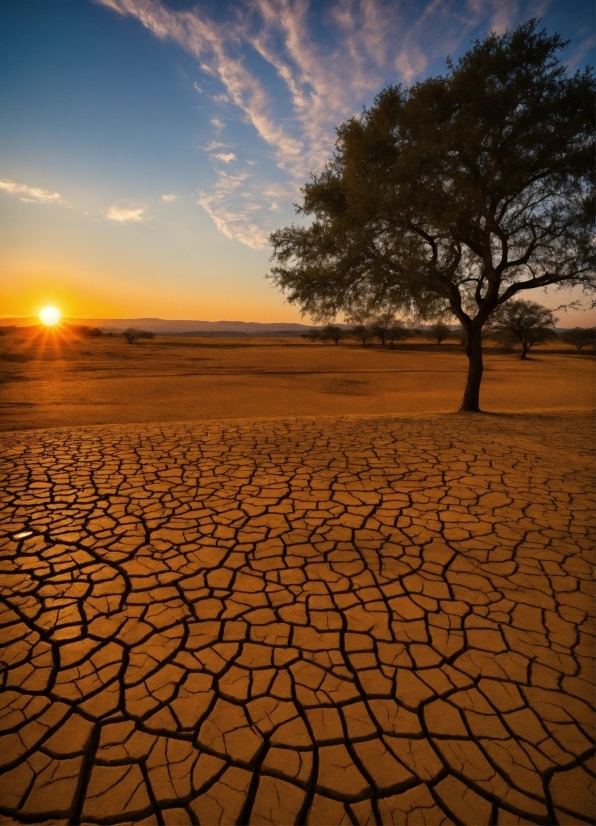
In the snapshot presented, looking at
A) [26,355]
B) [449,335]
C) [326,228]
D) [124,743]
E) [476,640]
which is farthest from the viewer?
[449,335]

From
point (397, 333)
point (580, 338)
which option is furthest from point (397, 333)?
point (580, 338)

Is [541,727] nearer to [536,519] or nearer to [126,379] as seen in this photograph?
[536,519]

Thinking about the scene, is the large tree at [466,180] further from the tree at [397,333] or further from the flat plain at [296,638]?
the tree at [397,333]

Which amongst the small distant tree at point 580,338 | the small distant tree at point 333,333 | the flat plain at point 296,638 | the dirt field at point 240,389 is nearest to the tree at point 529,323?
the dirt field at point 240,389

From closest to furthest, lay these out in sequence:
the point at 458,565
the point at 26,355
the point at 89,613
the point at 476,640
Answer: the point at 476,640, the point at 89,613, the point at 458,565, the point at 26,355

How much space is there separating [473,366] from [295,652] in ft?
29.5

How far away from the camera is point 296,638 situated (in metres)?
2.56

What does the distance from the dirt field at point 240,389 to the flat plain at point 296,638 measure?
539cm

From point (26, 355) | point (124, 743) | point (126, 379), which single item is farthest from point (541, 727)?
point (26, 355)

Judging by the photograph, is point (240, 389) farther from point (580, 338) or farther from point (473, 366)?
point (580, 338)

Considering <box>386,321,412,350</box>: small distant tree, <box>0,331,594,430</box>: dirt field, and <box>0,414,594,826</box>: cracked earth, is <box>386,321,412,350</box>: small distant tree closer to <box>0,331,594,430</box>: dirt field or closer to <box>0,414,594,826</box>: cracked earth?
<box>0,331,594,430</box>: dirt field

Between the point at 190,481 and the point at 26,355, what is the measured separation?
84.4ft

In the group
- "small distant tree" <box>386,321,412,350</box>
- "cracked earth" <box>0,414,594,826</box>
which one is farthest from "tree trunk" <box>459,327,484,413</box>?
"small distant tree" <box>386,321,412,350</box>

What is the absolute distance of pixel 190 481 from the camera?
16.7ft
